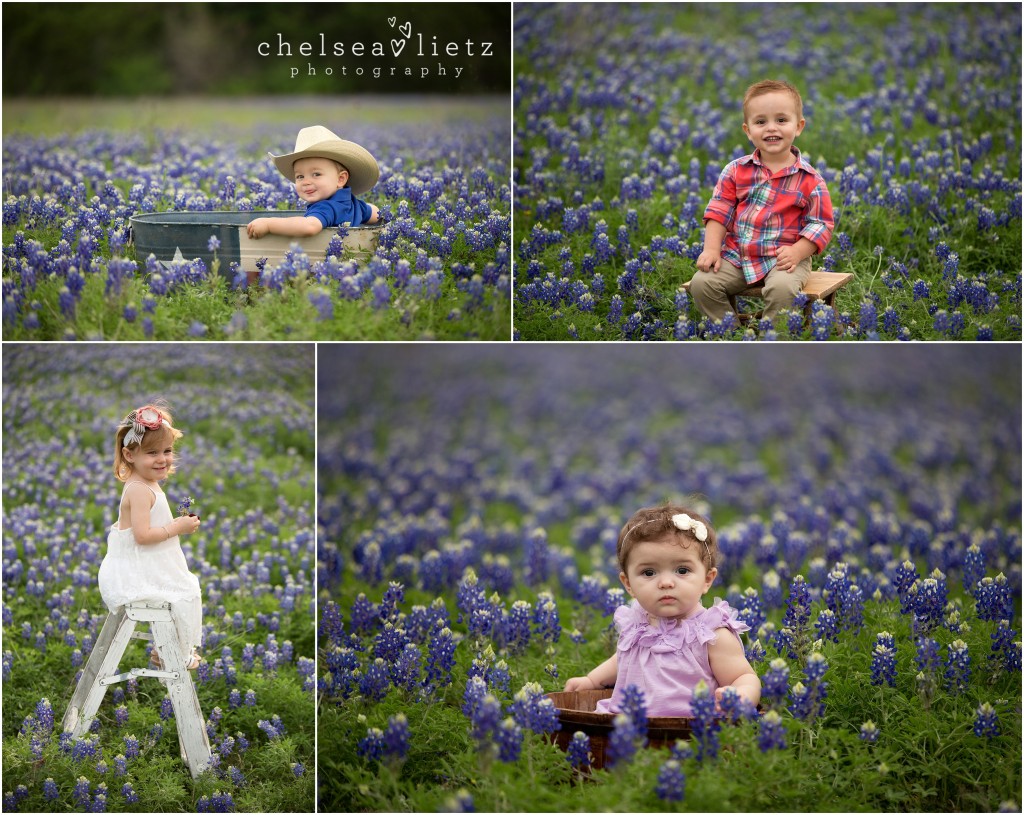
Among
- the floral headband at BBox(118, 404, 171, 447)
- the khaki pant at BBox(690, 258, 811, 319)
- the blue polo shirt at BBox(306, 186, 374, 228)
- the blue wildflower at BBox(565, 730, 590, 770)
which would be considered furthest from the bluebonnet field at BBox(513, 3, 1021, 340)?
the blue wildflower at BBox(565, 730, 590, 770)

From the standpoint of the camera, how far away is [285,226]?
4750 millimetres

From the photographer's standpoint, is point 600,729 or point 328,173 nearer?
point 600,729

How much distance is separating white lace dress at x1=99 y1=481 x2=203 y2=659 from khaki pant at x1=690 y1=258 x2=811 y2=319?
2330mm

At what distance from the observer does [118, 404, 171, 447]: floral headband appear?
433cm

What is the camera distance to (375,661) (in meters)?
4.57

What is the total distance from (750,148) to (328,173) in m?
2.24

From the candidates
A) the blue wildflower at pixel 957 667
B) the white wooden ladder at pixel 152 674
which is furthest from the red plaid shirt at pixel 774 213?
the white wooden ladder at pixel 152 674

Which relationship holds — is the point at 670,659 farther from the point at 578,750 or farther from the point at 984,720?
the point at 984,720

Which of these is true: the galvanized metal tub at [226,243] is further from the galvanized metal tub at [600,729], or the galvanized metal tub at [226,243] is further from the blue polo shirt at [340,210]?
the galvanized metal tub at [600,729]

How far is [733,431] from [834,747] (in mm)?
4241

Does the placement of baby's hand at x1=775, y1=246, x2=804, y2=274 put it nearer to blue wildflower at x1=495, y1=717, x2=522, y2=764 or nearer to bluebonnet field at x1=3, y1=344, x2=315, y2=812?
bluebonnet field at x1=3, y1=344, x2=315, y2=812

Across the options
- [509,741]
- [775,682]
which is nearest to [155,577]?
[509,741]

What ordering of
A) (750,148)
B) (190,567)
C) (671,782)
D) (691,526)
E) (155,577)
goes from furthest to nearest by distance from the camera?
(750,148) < (190,567) < (155,577) < (691,526) < (671,782)

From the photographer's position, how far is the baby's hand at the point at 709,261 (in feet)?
16.0
